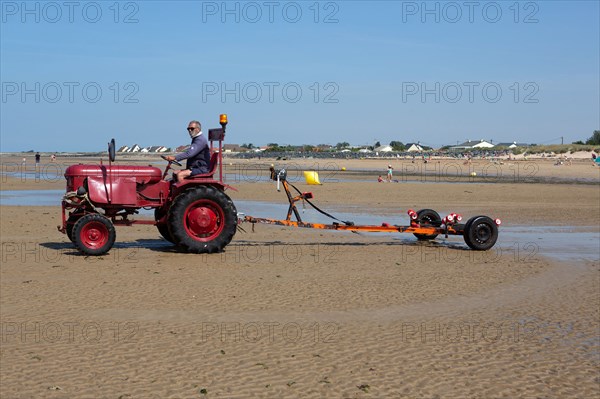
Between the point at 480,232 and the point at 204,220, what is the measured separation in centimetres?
444

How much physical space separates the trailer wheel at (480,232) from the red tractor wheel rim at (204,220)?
3.96m

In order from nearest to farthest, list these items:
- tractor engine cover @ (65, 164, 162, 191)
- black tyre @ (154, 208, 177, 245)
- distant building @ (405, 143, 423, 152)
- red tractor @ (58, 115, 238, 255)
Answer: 1. red tractor @ (58, 115, 238, 255)
2. tractor engine cover @ (65, 164, 162, 191)
3. black tyre @ (154, 208, 177, 245)
4. distant building @ (405, 143, 423, 152)

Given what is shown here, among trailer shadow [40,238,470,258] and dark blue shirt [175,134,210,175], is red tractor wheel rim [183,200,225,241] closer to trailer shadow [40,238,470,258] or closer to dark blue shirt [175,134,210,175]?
trailer shadow [40,238,470,258]

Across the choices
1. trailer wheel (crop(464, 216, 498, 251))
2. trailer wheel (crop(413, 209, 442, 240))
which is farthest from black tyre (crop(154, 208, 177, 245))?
trailer wheel (crop(464, 216, 498, 251))

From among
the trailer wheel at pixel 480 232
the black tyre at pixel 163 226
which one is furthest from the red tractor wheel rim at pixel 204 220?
the trailer wheel at pixel 480 232

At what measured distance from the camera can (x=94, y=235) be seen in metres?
10.0

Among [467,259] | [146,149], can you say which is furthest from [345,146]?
[467,259]

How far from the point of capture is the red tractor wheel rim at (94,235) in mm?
9922

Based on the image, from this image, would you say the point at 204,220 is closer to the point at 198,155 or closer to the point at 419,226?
the point at 198,155

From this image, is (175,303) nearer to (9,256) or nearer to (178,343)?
(178,343)

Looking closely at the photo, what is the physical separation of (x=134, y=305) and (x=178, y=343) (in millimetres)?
1435

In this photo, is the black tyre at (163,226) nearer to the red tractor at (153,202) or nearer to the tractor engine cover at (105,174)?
the red tractor at (153,202)

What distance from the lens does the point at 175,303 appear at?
7.29 m

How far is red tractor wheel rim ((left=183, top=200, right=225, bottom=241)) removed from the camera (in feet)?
34.2
